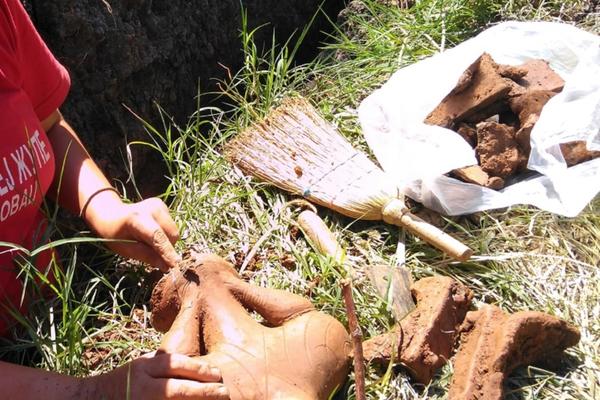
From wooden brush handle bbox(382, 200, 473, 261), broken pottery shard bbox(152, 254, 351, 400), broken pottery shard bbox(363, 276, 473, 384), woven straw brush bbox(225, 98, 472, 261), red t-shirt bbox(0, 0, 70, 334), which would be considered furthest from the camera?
woven straw brush bbox(225, 98, 472, 261)

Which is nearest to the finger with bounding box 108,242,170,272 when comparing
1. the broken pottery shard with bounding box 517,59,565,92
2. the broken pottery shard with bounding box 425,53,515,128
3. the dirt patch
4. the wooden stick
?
the wooden stick

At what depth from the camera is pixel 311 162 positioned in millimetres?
2828

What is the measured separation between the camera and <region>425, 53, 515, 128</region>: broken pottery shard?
2822 mm

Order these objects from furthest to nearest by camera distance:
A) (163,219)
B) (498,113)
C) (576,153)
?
(498,113) < (576,153) < (163,219)

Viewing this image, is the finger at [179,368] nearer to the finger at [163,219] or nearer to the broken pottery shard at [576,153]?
the finger at [163,219]

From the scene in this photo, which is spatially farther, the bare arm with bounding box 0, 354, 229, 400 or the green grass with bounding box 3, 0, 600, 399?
the green grass with bounding box 3, 0, 600, 399

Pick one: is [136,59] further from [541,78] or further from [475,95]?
[541,78]

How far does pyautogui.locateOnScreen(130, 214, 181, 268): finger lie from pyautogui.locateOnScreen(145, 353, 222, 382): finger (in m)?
0.31

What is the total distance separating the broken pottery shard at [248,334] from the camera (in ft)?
5.97

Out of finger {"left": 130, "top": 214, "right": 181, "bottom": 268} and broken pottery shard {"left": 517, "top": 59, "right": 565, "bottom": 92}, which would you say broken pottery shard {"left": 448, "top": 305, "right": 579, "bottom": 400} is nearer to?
finger {"left": 130, "top": 214, "right": 181, "bottom": 268}

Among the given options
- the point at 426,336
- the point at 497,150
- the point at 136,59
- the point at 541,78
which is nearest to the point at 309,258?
the point at 426,336

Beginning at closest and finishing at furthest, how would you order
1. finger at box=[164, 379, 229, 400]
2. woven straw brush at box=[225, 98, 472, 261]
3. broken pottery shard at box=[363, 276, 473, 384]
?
finger at box=[164, 379, 229, 400] < broken pottery shard at box=[363, 276, 473, 384] < woven straw brush at box=[225, 98, 472, 261]

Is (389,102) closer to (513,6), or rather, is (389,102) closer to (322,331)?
(513,6)

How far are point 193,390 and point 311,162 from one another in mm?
1271
